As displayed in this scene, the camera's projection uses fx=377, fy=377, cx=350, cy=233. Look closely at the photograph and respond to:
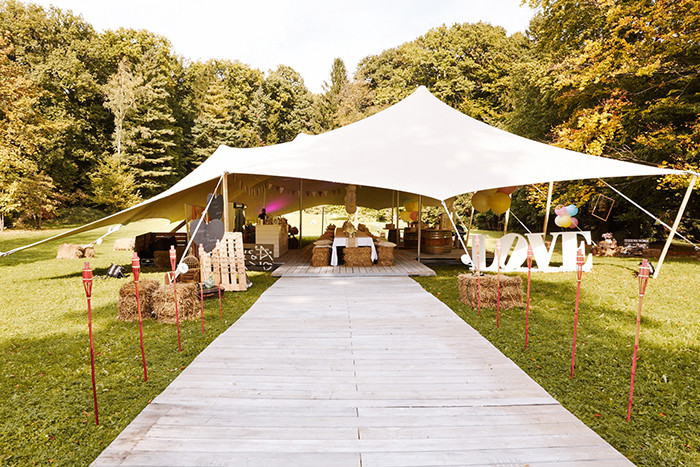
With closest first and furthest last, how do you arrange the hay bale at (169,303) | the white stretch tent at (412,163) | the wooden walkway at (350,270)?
the hay bale at (169,303)
the white stretch tent at (412,163)
the wooden walkway at (350,270)

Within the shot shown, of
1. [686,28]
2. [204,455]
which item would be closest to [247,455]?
[204,455]

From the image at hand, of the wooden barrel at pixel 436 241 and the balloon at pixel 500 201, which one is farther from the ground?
the balloon at pixel 500 201

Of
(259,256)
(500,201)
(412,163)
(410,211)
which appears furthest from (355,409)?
(410,211)

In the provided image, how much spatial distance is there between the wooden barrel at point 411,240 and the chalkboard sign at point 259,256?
4.60 m

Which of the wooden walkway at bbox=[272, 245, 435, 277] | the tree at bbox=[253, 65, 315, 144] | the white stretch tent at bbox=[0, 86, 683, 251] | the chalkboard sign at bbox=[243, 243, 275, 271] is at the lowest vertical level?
the wooden walkway at bbox=[272, 245, 435, 277]

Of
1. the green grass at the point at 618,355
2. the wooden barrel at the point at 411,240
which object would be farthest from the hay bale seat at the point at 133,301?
the wooden barrel at the point at 411,240

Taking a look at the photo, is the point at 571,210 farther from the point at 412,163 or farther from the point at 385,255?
the point at 412,163

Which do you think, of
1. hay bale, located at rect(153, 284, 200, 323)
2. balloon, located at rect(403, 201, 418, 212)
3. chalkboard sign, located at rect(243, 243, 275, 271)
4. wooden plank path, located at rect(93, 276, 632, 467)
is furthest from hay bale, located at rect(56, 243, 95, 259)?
balloon, located at rect(403, 201, 418, 212)

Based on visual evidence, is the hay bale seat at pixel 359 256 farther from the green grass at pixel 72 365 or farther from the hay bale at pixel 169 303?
the hay bale at pixel 169 303

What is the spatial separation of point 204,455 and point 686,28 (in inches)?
528

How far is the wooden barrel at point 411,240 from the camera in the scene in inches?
472

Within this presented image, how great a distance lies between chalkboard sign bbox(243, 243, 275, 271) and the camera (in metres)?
9.01

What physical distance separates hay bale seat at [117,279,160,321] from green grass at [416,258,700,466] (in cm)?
413

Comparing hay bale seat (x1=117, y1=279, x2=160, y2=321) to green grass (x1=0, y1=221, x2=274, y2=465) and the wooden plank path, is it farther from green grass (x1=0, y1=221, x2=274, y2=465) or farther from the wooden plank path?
the wooden plank path
